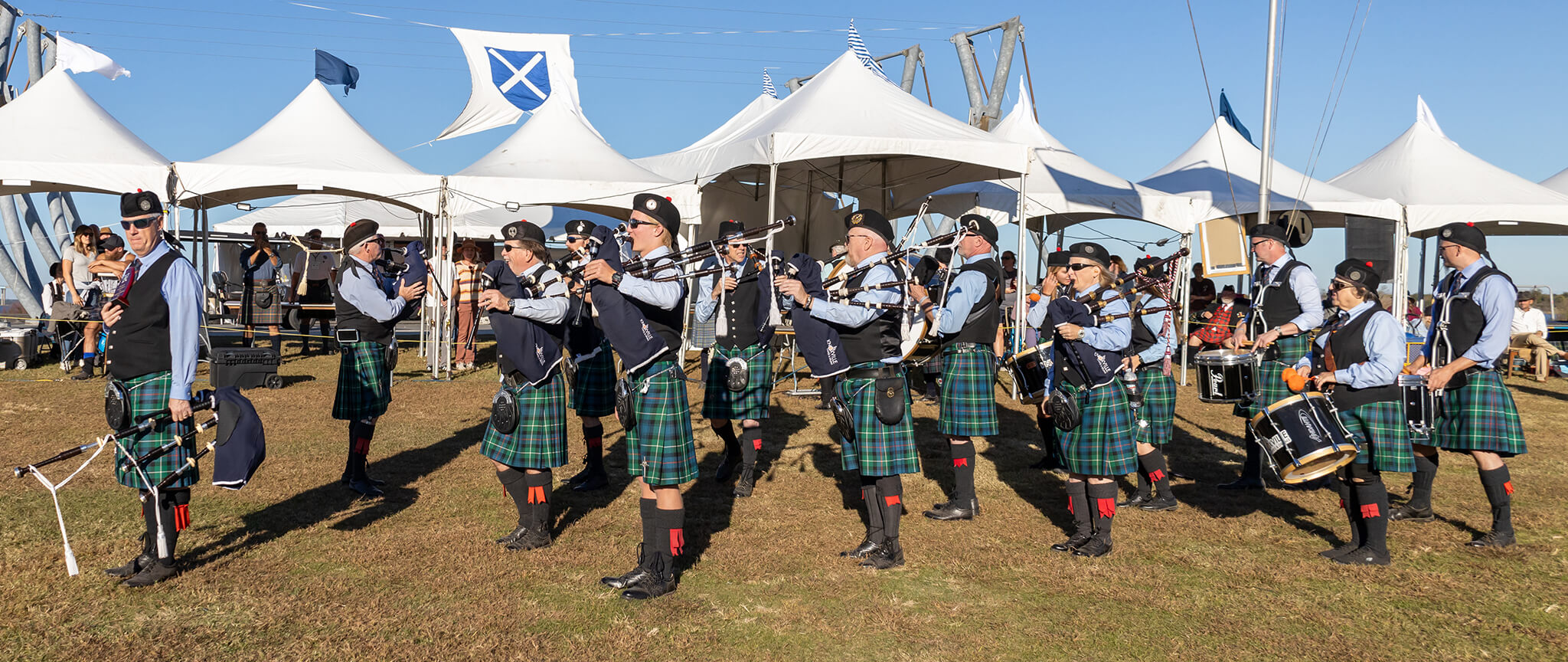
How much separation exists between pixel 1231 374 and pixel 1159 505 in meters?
0.83

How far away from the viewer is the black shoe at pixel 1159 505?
537cm

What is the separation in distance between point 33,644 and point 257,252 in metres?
9.47

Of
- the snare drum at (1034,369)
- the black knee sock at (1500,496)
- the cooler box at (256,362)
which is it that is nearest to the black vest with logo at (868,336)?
the snare drum at (1034,369)

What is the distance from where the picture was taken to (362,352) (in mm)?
5410

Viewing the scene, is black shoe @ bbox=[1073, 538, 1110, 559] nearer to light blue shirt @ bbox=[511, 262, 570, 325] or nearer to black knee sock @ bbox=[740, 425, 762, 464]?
black knee sock @ bbox=[740, 425, 762, 464]

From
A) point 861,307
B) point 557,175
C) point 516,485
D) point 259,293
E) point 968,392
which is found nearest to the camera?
point 861,307

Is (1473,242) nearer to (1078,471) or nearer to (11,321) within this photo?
(1078,471)

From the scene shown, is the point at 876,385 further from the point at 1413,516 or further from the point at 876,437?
the point at 1413,516

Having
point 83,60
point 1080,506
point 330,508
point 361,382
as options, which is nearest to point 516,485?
point 330,508

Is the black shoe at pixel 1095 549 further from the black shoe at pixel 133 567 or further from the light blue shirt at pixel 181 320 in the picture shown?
the black shoe at pixel 133 567

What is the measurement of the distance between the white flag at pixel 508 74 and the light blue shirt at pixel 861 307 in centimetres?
1142

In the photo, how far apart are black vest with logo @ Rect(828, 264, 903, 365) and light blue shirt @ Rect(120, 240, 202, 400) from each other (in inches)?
96.0

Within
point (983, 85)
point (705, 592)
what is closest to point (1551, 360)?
point (983, 85)

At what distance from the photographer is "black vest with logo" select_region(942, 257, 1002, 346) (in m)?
4.85
